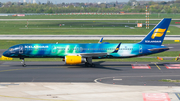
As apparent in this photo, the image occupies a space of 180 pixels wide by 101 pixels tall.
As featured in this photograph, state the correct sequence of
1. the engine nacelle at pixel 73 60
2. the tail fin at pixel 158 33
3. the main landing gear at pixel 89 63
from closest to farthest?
the engine nacelle at pixel 73 60, the main landing gear at pixel 89 63, the tail fin at pixel 158 33

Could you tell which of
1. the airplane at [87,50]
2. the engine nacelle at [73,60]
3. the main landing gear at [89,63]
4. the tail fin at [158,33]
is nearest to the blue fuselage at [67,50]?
the airplane at [87,50]

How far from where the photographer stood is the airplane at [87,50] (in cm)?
4641

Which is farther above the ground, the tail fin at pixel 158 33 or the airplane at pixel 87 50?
the tail fin at pixel 158 33

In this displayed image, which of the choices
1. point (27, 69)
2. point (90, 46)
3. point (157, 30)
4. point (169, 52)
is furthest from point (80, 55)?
point (169, 52)

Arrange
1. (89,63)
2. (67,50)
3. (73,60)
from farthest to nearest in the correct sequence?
(89,63) → (67,50) → (73,60)

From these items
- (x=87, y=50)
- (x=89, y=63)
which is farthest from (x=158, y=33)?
(x=89, y=63)

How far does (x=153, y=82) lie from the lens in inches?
1415

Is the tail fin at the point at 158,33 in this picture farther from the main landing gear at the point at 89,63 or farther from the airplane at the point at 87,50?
the main landing gear at the point at 89,63

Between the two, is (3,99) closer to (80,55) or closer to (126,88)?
(126,88)

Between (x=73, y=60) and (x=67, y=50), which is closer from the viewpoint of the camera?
(x=73, y=60)

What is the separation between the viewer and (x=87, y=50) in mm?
47219

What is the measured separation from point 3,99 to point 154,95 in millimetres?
16714

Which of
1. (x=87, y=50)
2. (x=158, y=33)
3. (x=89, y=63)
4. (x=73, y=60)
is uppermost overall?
(x=158, y=33)

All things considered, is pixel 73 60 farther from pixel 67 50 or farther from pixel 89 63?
pixel 89 63
